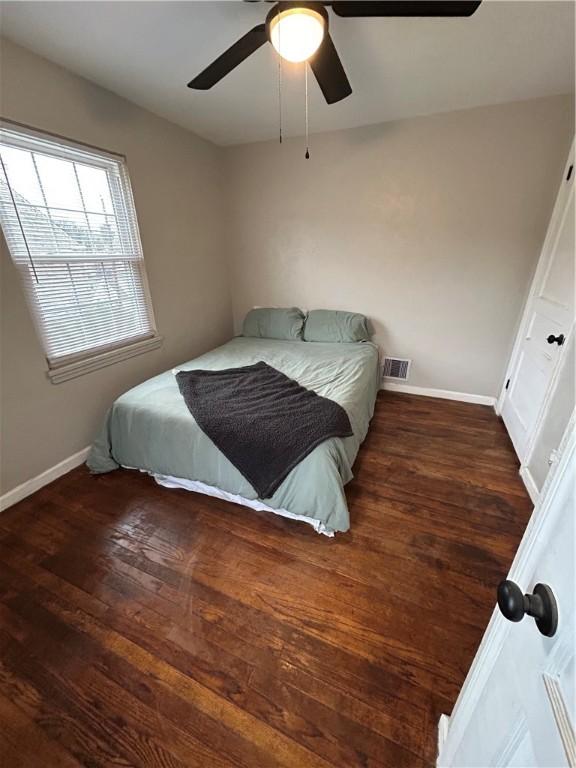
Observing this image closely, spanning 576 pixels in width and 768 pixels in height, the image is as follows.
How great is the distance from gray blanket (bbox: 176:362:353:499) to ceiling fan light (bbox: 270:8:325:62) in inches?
64.1

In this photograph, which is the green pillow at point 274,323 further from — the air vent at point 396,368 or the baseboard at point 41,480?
the baseboard at point 41,480

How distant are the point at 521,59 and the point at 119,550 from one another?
3513 millimetres

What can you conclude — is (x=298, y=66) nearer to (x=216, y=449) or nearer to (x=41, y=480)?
(x=216, y=449)

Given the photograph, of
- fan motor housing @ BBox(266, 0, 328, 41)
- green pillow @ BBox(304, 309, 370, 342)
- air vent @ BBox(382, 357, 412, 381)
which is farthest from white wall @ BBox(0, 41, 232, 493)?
air vent @ BBox(382, 357, 412, 381)

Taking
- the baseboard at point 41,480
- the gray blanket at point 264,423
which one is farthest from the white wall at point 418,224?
the baseboard at point 41,480

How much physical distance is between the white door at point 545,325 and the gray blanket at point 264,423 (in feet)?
4.38

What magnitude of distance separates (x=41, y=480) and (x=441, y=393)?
134 inches

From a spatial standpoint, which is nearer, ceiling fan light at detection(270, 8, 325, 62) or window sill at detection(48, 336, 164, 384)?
ceiling fan light at detection(270, 8, 325, 62)

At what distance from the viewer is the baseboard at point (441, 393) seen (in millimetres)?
3043

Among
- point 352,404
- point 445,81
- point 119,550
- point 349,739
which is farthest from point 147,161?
point 349,739

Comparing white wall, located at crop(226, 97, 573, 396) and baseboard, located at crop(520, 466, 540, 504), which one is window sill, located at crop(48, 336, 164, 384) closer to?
white wall, located at crop(226, 97, 573, 396)

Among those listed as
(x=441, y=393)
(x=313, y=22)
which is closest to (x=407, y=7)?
(x=313, y=22)

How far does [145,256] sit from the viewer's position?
8.39 ft

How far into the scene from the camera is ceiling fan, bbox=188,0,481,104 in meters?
1.13
